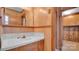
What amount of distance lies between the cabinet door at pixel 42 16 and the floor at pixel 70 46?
11.2 inches

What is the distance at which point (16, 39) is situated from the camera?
1221 millimetres

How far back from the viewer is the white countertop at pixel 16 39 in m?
1.16

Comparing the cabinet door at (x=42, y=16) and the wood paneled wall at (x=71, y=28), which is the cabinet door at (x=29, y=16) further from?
the wood paneled wall at (x=71, y=28)

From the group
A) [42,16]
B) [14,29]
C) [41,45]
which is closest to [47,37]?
[41,45]

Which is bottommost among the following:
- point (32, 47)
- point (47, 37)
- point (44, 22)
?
point (32, 47)

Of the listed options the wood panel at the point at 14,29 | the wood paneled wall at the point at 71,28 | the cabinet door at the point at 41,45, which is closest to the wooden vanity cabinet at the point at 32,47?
the cabinet door at the point at 41,45

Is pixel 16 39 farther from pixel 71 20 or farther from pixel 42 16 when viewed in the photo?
pixel 71 20

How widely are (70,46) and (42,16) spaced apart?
17.2 inches

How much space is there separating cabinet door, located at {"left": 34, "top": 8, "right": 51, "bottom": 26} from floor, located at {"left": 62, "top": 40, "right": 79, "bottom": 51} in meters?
0.28

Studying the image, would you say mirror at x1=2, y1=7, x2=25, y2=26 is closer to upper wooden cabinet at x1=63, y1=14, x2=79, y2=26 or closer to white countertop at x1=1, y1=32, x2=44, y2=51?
white countertop at x1=1, y1=32, x2=44, y2=51
